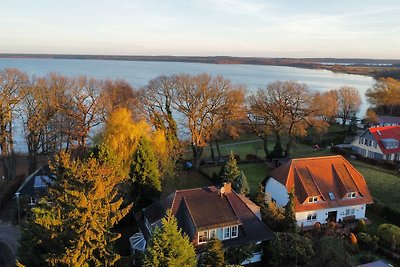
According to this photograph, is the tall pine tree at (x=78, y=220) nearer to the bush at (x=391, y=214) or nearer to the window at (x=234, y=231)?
the window at (x=234, y=231)

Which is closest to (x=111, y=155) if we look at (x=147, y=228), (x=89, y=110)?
(x=147, y=228)

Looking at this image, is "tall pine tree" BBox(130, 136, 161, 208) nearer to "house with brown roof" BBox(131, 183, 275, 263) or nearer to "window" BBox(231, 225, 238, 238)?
"house with brown roof" BBox(131, 183, 275, 263)

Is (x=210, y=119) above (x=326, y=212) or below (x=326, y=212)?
above

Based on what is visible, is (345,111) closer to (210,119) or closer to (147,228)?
(210,119)

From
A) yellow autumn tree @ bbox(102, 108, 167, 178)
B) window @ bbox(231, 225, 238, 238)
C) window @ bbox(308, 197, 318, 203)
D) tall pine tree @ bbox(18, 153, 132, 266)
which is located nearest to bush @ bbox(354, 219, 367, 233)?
window @ bbox(308, 197, 318, 203)

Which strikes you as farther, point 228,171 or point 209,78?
point 209,78

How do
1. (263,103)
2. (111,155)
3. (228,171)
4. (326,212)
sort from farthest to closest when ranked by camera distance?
(263,103), (228,171), (326,212), (111,155)
